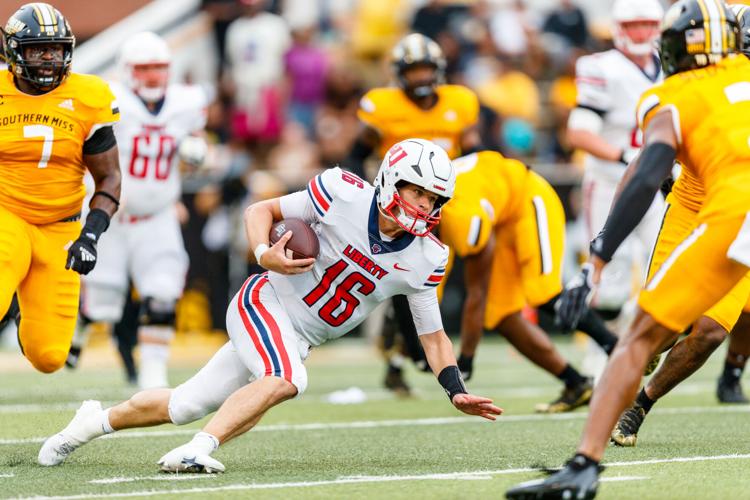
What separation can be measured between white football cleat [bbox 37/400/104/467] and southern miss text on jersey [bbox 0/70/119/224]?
1.12 meters

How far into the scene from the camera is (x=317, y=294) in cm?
527

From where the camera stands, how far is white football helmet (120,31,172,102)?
8.87 m

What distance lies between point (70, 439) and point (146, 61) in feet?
13.3

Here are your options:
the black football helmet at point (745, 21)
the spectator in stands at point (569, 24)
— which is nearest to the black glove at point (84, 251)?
the black football helmet at point (745, 21)

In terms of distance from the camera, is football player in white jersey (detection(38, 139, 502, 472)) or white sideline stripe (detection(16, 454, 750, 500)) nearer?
white sideline stripe (detection(16, 454, 750, 500))

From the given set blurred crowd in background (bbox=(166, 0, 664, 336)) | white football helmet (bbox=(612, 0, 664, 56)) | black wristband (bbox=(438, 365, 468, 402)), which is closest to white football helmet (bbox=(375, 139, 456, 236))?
black wristband (bbox=(438, 365, 468, 402))

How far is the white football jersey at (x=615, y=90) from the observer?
336 inches

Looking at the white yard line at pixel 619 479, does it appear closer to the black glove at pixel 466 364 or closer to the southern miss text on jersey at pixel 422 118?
the black glove at pixel 466 364

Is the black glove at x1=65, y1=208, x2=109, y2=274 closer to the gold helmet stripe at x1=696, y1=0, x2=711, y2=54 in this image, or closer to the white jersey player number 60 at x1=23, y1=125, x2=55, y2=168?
the white jersey player number 60 at x1=23, y1=125, x2=55, y2=168

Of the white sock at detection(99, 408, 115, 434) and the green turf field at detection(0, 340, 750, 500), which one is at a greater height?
the white sock at detection(99, 408, 115, 434)

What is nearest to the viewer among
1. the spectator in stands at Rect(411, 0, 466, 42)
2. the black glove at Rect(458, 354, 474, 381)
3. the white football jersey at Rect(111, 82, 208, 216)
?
the black glove at Rect(458, 354, 474, 381)

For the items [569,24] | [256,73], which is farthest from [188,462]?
[569,24]

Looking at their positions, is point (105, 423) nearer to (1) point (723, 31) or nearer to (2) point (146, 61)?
(1) point (723, 31)

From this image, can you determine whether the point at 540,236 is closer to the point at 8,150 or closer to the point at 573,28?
the point at 8,150
